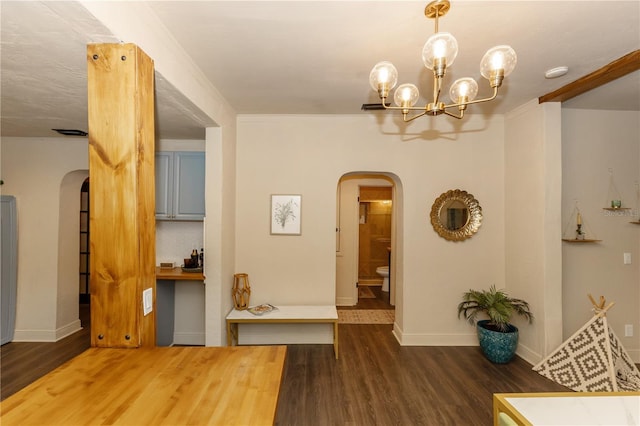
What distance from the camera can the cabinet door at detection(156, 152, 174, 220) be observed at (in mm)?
3443

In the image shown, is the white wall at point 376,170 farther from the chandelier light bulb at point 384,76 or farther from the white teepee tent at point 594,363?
the chandelier light bulb at point 384,76

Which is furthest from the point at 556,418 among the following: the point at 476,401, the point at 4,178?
the point at 4,178

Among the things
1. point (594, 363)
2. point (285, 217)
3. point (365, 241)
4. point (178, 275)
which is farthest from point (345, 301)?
point (594, 363)

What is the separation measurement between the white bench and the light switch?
1708mm

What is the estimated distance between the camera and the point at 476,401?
2443 mm

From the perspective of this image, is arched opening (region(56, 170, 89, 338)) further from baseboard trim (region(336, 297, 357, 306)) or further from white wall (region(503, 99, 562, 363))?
white wall (region(503, 99, 562, 363))

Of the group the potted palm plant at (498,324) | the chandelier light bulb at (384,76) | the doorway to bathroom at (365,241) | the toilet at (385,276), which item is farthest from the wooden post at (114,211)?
the toilet at (385,276)

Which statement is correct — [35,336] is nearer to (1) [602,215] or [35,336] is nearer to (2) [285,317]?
(2) [285,317]

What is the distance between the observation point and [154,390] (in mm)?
1081

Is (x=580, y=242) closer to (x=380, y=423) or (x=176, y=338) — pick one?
(x=380, y=423)

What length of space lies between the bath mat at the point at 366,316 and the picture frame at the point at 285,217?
69.9 inches

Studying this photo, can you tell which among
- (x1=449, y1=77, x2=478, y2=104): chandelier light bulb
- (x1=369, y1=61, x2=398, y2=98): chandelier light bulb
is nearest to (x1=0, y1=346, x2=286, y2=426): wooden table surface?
(x1=369, y1=61, x2=398, y2=98): chandelier light bulb

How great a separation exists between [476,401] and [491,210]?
2.13 meters

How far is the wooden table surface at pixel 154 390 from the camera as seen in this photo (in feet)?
3.08
